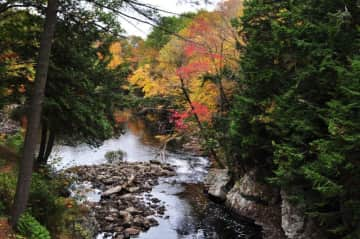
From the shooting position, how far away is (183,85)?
67.9ft

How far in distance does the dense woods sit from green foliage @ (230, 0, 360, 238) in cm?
4

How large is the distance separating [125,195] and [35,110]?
37.9ft

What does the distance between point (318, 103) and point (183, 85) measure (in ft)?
34.9

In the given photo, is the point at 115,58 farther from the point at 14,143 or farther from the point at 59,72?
the point at 59,72

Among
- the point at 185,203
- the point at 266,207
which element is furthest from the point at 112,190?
the point at 266,207

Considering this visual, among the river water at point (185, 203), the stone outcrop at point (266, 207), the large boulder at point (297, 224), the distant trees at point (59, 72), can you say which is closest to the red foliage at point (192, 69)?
the distant trees at point (59, 72)

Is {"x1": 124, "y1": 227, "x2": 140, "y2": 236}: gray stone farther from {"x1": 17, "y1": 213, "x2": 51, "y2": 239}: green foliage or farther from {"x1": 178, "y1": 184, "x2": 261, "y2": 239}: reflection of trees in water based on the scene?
{"x1": 17, "y1": 213, "x2": 51, "y2": 239}: green foliage

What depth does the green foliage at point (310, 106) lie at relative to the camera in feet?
27.7

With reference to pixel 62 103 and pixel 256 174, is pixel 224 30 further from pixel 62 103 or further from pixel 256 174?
pixel 62 103

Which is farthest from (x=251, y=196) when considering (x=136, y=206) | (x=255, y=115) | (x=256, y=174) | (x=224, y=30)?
(x=224, y=30)

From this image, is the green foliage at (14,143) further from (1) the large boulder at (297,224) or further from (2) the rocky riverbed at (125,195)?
(1) the large boulder at (297,224)

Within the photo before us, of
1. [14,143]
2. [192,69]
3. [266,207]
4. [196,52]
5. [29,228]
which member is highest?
[196,52]

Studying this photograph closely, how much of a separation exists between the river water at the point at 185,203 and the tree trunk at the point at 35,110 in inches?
224

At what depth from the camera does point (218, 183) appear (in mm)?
18219
